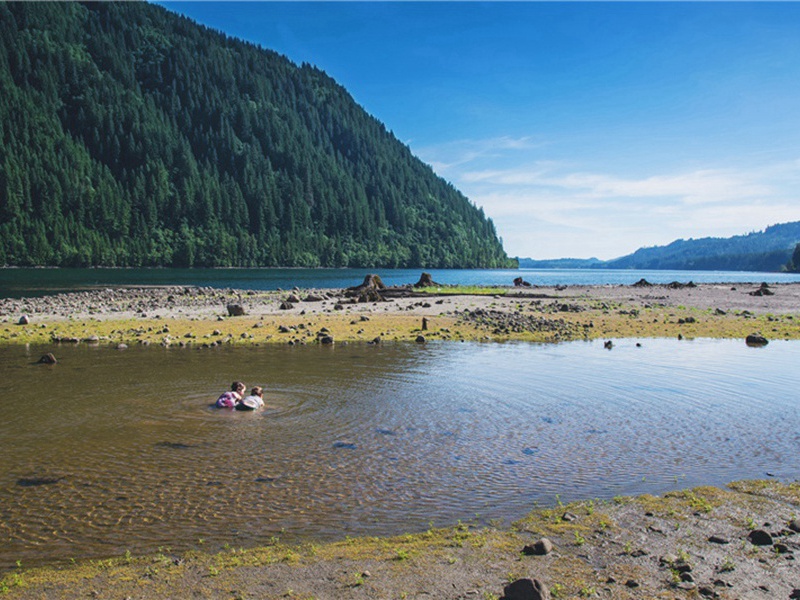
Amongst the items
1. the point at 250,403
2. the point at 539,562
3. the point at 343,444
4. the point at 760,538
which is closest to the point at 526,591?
the point at 539,562

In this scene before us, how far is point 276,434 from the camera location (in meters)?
13.7

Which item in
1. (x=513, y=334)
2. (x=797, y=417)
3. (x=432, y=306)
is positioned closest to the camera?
(x=797, y=417)

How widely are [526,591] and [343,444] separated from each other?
7366mm

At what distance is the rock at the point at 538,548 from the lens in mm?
7586

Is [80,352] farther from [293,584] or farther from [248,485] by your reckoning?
[293,584]

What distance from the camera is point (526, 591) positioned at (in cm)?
→ 612

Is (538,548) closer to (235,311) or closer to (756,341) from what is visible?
(756,341)

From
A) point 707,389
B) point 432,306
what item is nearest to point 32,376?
point 707,389

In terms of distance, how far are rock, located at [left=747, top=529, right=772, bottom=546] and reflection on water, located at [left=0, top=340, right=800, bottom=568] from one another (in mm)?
2475

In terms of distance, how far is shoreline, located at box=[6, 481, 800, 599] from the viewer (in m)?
6.70

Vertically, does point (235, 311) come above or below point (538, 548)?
above

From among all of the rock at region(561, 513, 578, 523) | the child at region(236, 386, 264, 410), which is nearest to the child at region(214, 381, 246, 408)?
the child at region(236, 386, 264, 410)

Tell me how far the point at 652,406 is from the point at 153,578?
49.2 ft

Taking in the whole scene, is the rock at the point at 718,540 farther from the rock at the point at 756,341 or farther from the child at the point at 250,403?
the rock at the point at 756,341
